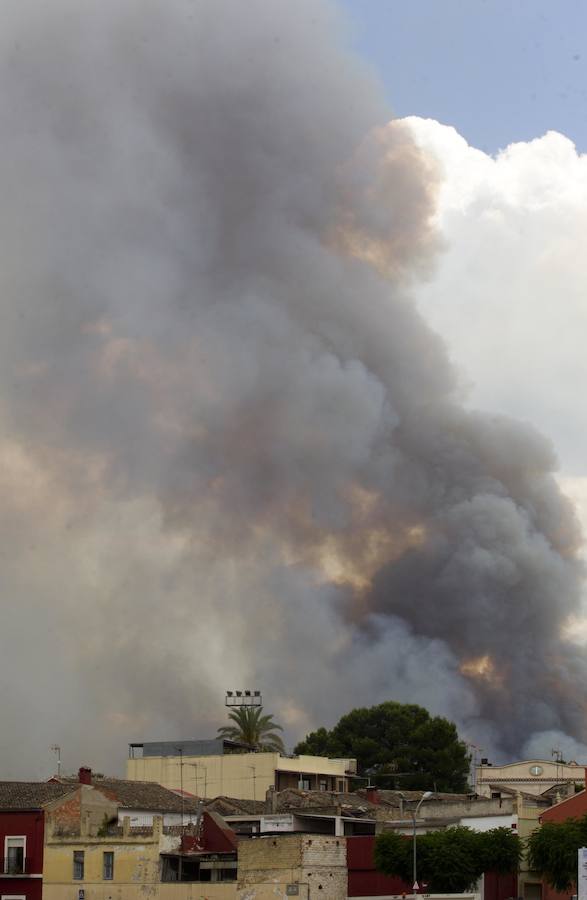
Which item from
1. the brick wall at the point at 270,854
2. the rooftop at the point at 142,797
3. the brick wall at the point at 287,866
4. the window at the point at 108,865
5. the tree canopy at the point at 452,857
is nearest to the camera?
the brick wall at the point at 287,866

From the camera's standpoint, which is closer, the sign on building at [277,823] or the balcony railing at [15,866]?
the balcony railing at [15,866]

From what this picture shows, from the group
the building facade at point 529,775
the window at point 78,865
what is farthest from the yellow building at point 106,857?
the building facade at point 529,775

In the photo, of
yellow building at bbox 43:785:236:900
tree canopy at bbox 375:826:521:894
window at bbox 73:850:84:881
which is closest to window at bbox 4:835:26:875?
yellow building at bbox 43:785:236:900

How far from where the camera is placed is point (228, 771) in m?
116

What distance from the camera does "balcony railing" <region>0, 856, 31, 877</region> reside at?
7694 centimetres

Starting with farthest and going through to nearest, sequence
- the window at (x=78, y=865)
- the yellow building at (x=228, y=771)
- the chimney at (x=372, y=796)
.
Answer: the yellow building at (x=228, y=771) < the chimney at (x=372, y=796) < the window at (x=78, y=865)

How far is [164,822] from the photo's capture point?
265ft

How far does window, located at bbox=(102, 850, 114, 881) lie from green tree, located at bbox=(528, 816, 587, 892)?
2183cm

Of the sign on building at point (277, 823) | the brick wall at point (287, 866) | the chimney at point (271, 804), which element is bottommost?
the brick wall at point (287, 866)

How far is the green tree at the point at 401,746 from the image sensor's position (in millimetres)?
134250

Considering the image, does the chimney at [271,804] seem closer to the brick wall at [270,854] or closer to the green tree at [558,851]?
the brick wall at [270,854]

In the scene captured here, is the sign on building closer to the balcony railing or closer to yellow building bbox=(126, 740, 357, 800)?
the balcony railing

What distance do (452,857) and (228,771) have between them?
145 feet

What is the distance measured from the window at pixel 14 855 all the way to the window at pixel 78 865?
9.86 ft
